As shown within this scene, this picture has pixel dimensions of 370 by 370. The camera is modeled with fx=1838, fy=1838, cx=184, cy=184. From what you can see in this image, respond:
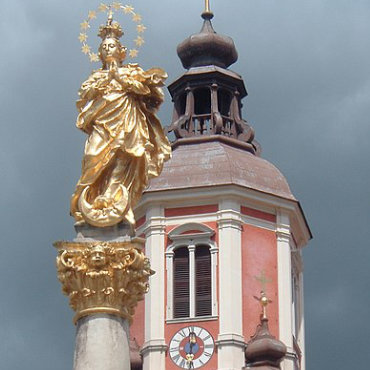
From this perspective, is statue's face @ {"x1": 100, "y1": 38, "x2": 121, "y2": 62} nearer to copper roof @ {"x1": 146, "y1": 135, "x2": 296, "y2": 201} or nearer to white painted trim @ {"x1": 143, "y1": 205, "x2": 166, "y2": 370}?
white painted trim @ {"x1": 143, "y1": 205, "x2": 166, "y2": 370}

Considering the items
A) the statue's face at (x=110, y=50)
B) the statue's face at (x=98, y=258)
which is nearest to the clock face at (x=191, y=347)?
the statue's face at (x=110, y=50)

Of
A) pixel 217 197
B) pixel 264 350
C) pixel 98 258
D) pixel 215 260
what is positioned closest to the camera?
pixel 98 258

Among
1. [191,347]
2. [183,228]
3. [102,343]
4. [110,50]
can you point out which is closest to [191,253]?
[183,228]

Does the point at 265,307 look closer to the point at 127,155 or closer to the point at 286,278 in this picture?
the point at 286,278

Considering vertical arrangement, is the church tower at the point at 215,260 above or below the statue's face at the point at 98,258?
above

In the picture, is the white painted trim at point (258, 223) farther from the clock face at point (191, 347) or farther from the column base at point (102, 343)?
the column base at point (102, 343)

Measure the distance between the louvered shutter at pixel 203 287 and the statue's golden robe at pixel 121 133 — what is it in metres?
33.3

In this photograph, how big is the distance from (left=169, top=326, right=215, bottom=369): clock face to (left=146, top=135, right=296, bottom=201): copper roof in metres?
4.41

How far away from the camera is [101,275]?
65.3 feet

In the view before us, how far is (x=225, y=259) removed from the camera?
178ft

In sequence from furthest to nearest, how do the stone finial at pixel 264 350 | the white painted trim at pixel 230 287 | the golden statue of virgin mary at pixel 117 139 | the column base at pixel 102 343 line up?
the white painted trim at pixel 230 287, the stone finial at pixel 264 350, the golden statue of virgin mary at pixel 117 139, the column base at pixel 102 343

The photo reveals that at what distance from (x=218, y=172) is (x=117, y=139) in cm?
3478

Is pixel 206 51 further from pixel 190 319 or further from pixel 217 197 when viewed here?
pixel 190 319

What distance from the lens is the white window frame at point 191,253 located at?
5425cm
